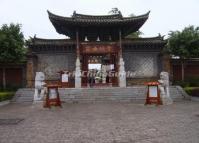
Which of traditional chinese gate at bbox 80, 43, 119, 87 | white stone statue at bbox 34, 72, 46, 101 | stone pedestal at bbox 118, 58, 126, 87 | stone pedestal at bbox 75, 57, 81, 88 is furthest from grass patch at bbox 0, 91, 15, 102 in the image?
stone pedestal at bbox 118, 58, 126, 87

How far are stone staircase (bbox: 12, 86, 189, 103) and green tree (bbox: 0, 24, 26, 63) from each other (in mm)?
4058

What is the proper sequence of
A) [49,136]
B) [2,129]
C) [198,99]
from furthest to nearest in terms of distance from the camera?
1. [198,99]
2. [2,129]
3. [49,136]

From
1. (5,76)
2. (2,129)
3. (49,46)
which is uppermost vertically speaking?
(49,46)

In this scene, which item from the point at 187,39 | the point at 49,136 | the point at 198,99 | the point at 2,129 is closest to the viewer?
the point at 49,136

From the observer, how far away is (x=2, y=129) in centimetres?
922

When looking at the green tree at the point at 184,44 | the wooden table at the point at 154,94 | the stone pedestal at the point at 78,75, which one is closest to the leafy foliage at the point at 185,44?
the green tree at the point at 184,44

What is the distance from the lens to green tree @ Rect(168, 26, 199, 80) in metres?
25.9

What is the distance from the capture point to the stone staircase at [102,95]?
64.3 ft

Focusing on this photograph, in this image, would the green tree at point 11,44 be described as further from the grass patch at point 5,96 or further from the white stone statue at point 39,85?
the white stone statue at point 39,85

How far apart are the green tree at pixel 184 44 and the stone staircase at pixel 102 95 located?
5050mm

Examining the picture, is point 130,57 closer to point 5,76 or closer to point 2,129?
point 5,76

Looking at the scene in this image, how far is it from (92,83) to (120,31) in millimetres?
4776

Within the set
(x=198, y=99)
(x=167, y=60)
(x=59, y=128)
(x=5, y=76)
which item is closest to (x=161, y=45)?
(x=167, y=60)

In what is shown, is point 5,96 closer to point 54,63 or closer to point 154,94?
point 54,63
